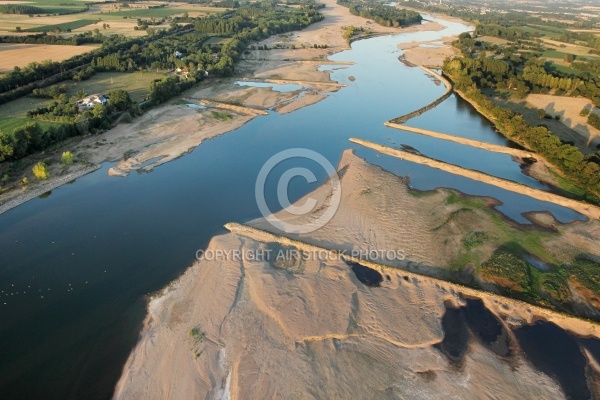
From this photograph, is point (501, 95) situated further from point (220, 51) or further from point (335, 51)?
point (220, 51)

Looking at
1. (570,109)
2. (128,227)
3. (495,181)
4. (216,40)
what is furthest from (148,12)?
(495,181)

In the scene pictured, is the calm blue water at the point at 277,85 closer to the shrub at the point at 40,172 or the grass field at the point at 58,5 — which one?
the shrub at the point at 40,172

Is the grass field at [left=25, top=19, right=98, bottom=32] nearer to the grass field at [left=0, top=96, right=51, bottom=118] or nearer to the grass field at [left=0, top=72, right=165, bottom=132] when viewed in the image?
the grass field at [left=0, top=72, right=165, bottom=132]

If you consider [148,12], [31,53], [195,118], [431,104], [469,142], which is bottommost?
[469,142]

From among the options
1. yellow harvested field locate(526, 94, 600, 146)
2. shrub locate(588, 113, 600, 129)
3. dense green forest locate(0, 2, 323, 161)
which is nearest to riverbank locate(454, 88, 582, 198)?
yellow harvested field locate(526, 94, 600, 146)

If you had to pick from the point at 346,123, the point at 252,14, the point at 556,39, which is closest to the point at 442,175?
the point at 346,123

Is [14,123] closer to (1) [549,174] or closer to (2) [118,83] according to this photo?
(2) [118,83]
